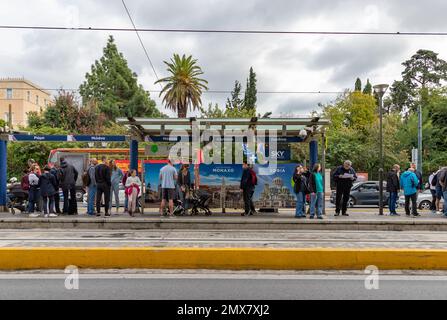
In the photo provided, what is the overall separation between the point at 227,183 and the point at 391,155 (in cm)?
2922

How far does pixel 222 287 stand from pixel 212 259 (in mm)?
1177

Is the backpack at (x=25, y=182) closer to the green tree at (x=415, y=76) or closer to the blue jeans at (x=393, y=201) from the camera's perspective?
the blue jeans at (x=393, y=201)

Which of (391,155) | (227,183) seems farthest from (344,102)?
(227,183)

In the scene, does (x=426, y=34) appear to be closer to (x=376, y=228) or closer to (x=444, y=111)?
(x=376, y=228)

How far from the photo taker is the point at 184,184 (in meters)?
15.5

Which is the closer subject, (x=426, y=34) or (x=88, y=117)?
(x=426, y=34)

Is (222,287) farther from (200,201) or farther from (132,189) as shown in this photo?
(132,189)

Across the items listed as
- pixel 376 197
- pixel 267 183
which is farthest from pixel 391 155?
pixel 267 183

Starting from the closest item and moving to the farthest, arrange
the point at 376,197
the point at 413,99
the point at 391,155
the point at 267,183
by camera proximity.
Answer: the point at 267,183, the point at 376,197, the point at 391,155, the point at 413,99

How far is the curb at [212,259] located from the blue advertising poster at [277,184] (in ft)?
27.3

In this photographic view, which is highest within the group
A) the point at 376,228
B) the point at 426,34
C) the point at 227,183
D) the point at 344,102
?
the point at 344,102
